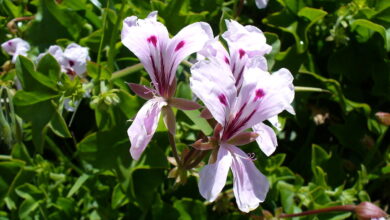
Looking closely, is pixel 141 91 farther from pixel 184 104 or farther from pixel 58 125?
pixel 58 125

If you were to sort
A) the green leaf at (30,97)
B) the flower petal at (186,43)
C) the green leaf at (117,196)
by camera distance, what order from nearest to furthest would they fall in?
the flower petal at (186,43) < the green leaf at (30,97) < the green leaf at (117,196)

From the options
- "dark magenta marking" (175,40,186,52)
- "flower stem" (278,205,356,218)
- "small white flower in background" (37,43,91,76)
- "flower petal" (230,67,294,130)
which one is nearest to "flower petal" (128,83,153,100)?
"dark magenta marking" (175,40,186,52)

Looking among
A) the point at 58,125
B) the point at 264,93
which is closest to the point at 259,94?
the point at 264,93

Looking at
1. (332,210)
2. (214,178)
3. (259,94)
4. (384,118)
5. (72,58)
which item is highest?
(259,94)

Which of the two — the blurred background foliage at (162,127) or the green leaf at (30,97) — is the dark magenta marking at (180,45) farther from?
the green leaf at (30,97)

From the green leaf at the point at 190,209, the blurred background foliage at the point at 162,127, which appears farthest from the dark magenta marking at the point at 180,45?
the green leaf at the point at 190,209

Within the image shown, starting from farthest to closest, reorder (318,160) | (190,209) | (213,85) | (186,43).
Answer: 1. (318,160)
2. (190,209)
3. (186,43)
4. (213,85)

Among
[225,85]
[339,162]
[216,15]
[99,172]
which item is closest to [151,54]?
[225,85]
